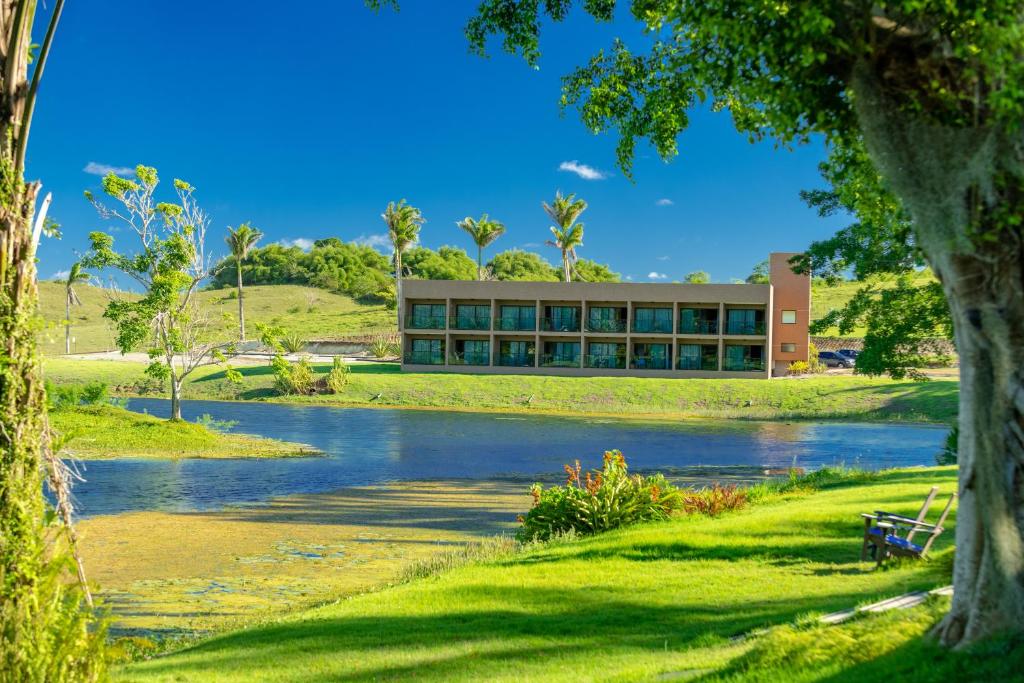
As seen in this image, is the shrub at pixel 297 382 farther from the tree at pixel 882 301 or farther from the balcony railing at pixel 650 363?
the tree at pixel 882 301

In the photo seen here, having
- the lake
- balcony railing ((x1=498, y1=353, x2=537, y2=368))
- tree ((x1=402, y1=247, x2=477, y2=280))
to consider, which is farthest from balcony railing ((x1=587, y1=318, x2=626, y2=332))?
tree ((x1=402, y1=247, x2=477, y2=280))

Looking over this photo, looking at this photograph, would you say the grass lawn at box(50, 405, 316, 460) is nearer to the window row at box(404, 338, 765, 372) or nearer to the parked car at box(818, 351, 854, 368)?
the window row at box(404, 338, 765, 372)

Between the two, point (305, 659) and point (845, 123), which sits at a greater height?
point (845, 123)

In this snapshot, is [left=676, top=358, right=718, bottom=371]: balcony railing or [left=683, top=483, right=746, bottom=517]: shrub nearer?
[left=683, top=483, right=746, bottom=517]: shrub

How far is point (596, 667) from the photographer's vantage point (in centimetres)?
793

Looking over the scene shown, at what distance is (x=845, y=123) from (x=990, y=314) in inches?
73.9

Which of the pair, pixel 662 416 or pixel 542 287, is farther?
pixel 542 287

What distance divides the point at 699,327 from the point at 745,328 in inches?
118

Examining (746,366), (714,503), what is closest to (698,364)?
(746,366)

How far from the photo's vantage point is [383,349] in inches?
2847

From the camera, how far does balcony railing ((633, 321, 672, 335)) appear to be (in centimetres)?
6072

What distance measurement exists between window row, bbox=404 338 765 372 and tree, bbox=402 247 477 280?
4986 centimetres

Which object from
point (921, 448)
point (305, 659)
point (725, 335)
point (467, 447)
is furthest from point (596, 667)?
point (725, 335)

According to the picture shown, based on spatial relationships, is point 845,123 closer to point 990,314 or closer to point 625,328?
point 990,314
